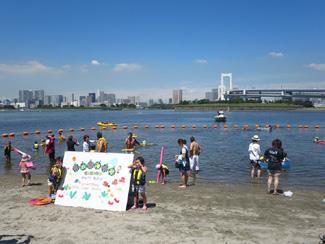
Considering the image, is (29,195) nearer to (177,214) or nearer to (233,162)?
(177,214)

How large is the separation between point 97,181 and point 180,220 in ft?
9.77

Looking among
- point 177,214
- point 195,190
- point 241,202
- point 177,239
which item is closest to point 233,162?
point 195,190

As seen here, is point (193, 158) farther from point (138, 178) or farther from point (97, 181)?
point (97, 181)

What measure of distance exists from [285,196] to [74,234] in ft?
25.6

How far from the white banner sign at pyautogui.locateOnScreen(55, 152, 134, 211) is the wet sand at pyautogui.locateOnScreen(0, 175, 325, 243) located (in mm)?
317

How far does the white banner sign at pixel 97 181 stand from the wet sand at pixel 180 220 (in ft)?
1.04

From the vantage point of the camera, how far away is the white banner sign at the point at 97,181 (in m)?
11.4

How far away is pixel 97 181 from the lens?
38.6 feet

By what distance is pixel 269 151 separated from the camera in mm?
13336

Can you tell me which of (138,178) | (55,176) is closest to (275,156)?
(138,178)

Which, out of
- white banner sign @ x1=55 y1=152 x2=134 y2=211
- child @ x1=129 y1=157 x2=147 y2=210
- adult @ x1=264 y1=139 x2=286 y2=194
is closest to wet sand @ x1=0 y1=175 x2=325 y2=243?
white banner sign @ x1=55 y1=152 x2=134 y2=211

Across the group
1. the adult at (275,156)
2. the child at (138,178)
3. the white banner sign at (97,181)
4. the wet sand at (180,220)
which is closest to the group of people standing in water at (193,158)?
the adult at (275,156)

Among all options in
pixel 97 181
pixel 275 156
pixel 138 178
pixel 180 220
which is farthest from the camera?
pixel 275 156

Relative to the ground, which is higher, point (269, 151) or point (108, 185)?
point (269, 151)
